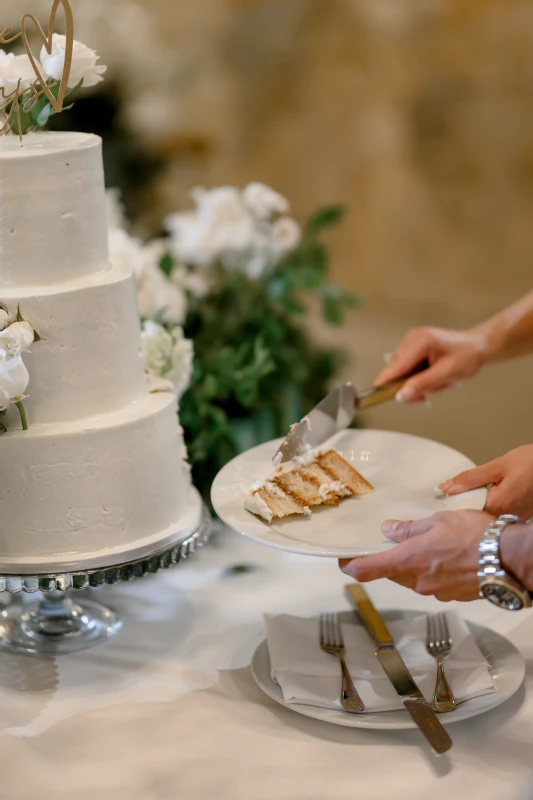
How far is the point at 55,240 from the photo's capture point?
131cm

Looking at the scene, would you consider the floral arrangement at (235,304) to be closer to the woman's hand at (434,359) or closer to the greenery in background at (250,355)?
the greenery in background at (250,355)

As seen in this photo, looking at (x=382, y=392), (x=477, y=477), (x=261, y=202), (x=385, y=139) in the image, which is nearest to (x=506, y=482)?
(x=477, y=477)

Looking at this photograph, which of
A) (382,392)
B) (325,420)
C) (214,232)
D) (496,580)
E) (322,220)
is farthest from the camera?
(322,220)

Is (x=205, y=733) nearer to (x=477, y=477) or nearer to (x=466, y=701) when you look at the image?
(x=466, y=701)

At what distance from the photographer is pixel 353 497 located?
1.34 m

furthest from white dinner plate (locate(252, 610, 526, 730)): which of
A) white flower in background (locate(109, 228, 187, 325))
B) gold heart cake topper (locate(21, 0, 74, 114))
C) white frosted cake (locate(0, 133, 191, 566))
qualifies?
gold heart cake topper (locate(21, 0, 74, 114))

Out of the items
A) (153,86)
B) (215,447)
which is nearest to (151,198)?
(153,86)

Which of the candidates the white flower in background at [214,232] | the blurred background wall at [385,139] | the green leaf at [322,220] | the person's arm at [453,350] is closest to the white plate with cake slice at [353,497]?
the person's arm at [453,350]

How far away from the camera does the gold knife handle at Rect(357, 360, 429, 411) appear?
1.55 m

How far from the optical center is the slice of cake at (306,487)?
3.99 feet

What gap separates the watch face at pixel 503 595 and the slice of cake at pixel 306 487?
10.7 inches

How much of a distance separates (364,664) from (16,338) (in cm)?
65

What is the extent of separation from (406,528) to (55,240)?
65 centimetres

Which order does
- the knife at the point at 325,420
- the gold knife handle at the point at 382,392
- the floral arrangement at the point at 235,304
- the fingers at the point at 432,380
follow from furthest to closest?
the floral arrangement at the point at 235,304, the fingers at the point at 432,380, the gold knife handle at the point at 382,392, the knife at the point at 325,420
